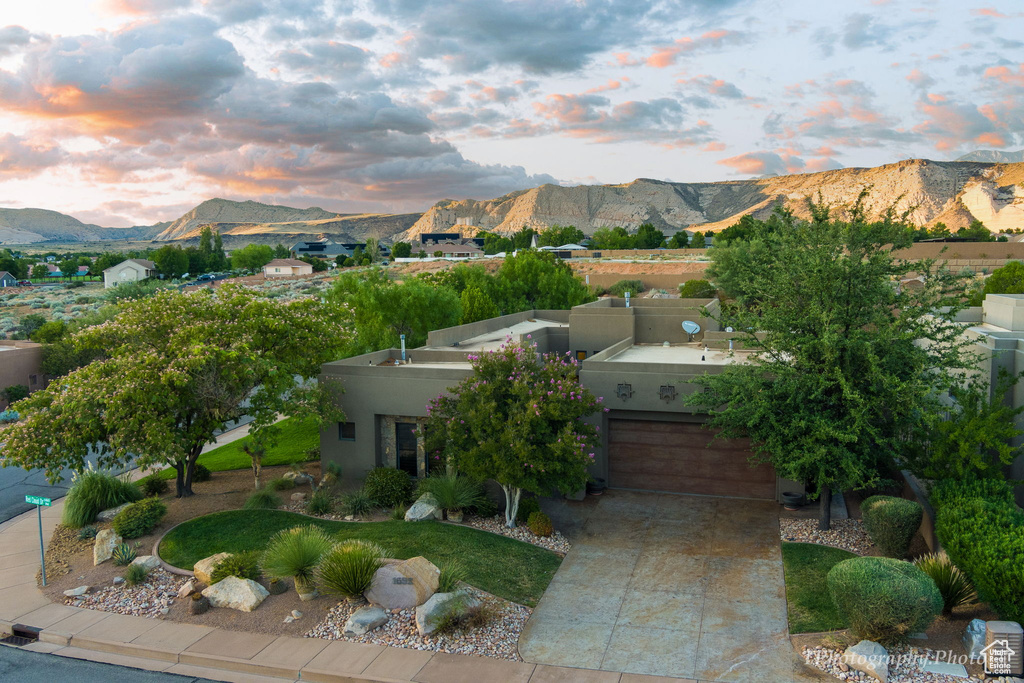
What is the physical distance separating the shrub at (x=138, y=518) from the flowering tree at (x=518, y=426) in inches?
263

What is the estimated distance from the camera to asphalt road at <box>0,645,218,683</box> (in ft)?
36.2

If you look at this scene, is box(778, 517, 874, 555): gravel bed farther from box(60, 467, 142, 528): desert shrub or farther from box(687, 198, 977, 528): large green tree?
box(60, 467, 142, 528): desert shrub

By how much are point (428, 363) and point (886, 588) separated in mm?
15143

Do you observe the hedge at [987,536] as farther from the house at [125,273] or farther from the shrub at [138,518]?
the house at [125,273]

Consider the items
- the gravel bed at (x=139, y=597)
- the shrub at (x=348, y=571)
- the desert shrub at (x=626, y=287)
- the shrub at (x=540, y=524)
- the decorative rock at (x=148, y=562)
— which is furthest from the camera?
the desert shrub at (x=626, y=287)

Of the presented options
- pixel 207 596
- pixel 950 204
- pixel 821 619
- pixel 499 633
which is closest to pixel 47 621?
pixel 207 596

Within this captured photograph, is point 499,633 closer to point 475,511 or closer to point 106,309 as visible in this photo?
point 475,511

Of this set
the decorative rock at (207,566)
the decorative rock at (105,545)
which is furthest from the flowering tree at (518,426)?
the decorative rock at (105,545)

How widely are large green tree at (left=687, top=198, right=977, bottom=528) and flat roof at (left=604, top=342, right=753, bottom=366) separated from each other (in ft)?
18.4

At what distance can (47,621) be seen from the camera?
42.4 feet

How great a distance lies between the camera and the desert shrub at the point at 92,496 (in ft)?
56.3

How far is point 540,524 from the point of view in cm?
1614

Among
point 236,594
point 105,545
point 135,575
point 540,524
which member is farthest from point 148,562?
point 540,524

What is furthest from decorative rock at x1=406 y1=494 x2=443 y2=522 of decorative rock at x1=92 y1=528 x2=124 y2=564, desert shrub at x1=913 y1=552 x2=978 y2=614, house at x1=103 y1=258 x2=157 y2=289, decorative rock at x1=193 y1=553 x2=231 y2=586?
house at x1=103 y1=258 x2=157 y2=289
